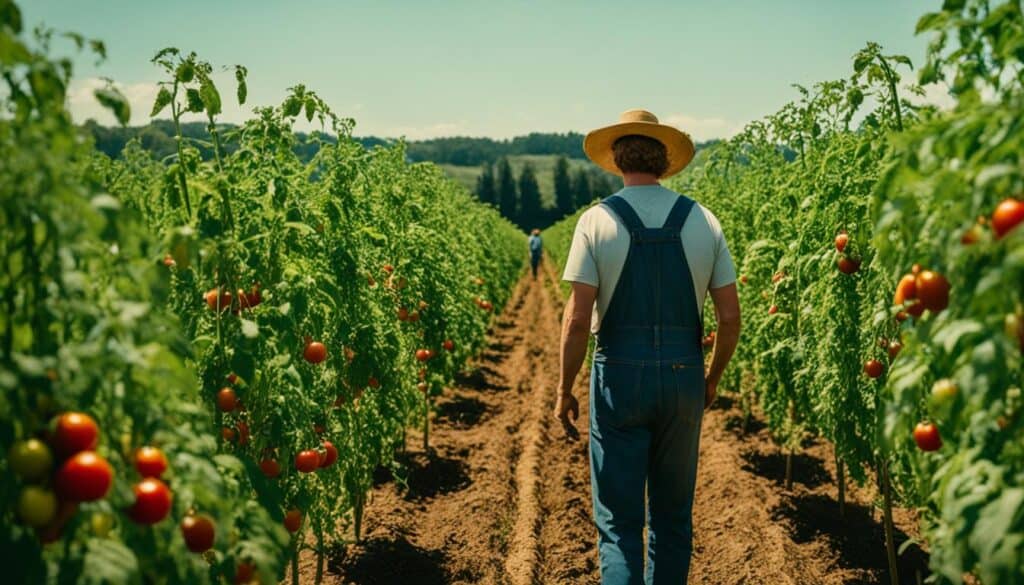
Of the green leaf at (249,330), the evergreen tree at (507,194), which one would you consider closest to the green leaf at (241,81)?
the green leaf at (249,330)

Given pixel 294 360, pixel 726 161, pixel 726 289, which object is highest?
pixel 726 161

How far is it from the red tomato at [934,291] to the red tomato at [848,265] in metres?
2.08

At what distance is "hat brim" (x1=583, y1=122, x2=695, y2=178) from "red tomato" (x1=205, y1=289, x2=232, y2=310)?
5.99 ft

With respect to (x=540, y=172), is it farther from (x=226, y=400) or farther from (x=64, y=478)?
(x=64, y=478)

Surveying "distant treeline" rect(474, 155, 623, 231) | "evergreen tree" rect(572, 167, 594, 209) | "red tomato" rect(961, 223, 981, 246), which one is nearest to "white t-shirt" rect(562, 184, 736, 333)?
"red tomato" rect(961, 223, 981, 246)

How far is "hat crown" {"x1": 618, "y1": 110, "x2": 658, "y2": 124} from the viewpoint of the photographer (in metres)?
3.80

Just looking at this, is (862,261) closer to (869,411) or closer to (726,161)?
(869,411)

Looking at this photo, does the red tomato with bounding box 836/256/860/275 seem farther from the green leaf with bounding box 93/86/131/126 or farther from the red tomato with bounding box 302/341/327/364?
the green leaf with bounding box 93/86/131/126

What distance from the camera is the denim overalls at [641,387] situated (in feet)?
11.2

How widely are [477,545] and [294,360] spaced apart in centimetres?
248

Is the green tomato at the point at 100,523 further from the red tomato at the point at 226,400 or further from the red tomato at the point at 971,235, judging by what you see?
the red tomato at the point at 971,235

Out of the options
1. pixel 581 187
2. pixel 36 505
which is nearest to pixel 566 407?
pixel 36 505

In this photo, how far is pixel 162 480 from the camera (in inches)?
75.5

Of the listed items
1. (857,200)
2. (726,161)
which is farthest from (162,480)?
(726,161)
